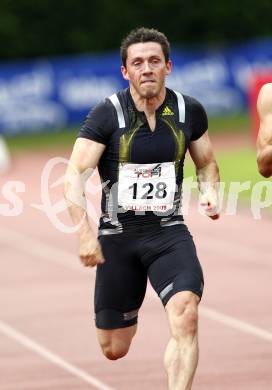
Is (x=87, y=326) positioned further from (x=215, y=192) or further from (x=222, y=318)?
(x=215, y=192)

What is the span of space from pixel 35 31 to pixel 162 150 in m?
35.8

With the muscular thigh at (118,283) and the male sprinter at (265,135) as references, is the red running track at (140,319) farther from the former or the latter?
the male sprinter at (265,135)

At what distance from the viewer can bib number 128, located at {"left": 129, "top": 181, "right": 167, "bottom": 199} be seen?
8.54 metres

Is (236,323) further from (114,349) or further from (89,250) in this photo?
(89,250)

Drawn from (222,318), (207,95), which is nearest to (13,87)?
(207,95)

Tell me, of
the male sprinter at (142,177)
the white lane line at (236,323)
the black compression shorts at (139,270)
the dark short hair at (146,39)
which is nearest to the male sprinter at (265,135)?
the male sprinter at (142,177)

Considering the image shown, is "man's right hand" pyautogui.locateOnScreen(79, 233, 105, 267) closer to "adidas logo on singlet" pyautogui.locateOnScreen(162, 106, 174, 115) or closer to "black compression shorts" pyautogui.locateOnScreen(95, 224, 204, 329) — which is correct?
"black compression shorts" pyautogui.locateOnScreen(95, 224, 204, 329)

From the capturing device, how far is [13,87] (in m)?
36.7

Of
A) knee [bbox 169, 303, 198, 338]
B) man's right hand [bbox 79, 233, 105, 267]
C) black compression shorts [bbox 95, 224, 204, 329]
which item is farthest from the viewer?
black compression shorts [bbox 95, 224, 204, 329]

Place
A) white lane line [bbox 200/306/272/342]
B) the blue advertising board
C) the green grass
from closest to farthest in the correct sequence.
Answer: white lane line [bbox 200/306/272/342] → the blue advertising board → the green grass

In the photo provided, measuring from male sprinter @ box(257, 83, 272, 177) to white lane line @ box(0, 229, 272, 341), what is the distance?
3.57 m

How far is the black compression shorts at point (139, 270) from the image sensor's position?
8328mm

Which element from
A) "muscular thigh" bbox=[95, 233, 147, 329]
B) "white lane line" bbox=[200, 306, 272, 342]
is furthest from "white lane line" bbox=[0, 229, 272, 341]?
"muscular thigh" bbox=[95, 233, 147, 329]

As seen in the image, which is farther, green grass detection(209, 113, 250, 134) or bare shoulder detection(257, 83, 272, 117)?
green grass detection(209, 113, 250, 134)
